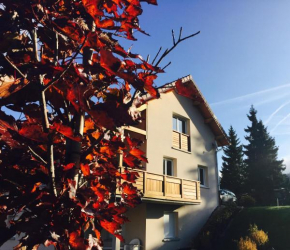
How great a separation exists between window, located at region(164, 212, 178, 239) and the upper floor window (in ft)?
12.8

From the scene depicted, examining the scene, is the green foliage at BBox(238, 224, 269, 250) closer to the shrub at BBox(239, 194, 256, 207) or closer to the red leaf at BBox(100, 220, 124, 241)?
the shrub at BBox(239, 194, 256, 207)

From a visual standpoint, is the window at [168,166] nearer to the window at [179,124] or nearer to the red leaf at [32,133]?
the window at [179,124]

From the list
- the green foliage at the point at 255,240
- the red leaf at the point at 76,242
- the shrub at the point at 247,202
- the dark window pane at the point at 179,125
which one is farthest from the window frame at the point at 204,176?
the red leaf at the point at 76,242

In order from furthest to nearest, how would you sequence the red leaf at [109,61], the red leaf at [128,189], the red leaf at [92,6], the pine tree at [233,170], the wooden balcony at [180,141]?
the pine tree at [233,170] → the wooden balcony at [180,141] → the red leaf at [128,189] → the red leaf at [92,6] → the red leaf at [109,61]

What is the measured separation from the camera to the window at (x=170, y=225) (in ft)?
52.0

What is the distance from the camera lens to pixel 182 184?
1527 centimetres

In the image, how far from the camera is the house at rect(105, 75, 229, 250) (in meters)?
14.3

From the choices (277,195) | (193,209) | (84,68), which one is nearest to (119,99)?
(84,68)

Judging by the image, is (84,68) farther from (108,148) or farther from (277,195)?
(277,195)

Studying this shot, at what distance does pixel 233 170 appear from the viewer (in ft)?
132

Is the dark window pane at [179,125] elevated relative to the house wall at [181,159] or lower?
elevated

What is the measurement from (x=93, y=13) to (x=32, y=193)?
1.23 meters

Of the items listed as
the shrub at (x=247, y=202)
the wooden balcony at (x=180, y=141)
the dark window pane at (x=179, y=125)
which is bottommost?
the shrub at (x=247, y=202)

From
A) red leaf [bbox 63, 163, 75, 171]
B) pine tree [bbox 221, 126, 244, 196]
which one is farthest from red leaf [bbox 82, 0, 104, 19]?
pine tree [bbox 221, 126, 244, 196]
